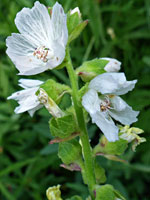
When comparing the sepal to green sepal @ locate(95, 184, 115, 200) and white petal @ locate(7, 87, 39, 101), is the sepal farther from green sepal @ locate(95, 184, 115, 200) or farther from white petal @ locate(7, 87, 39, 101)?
green sepal @ locate(95, 184, 115, 200)

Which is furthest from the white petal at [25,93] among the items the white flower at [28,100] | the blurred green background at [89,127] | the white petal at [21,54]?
the blurred green background at [89,127]

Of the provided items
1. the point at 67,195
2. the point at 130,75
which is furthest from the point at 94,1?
the point at 67,195

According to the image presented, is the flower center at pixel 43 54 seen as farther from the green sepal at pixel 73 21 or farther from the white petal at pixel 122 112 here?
the white petal at pixel 122 112

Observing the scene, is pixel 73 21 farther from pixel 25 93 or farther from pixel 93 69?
pixel 25 93

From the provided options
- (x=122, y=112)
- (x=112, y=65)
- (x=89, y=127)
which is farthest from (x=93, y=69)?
(x=89, y=127)

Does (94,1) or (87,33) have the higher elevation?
(94,1)

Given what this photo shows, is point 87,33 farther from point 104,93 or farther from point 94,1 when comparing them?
point 104,93

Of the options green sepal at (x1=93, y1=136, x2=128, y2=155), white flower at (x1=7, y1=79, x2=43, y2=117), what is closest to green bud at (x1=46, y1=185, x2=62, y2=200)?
green sepal at (x1=93, y1=136, x2=128, y2=155)
